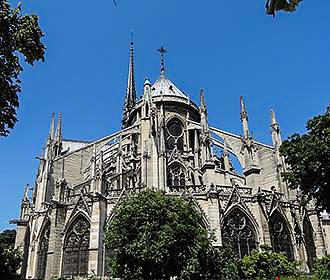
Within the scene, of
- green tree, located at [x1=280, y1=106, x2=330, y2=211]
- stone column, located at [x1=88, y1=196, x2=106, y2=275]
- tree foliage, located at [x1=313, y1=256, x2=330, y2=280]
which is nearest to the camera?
tree foliage, located at [x1=313, y1=256, x2=330, y2=280]

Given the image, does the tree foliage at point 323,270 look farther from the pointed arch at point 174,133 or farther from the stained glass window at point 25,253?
the stained glass window at point 25,253

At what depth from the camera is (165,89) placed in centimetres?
4566

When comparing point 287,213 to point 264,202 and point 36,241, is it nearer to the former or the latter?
point 264,202

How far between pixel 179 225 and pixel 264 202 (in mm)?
11231

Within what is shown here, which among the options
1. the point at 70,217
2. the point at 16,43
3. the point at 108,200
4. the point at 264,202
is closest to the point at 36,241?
the point at 70,217

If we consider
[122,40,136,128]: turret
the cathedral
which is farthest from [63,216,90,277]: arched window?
[122,40,136,128]: turret

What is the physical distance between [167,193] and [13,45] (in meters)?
17.0

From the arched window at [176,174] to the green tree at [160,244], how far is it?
14.3 meters


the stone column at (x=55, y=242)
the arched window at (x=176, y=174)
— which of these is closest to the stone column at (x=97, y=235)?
A: the stone column at (x=55, y=242)

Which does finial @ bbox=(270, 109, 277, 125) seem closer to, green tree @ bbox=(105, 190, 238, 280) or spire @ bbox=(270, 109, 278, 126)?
spire @ bbox=(270, 109, 278, 126)

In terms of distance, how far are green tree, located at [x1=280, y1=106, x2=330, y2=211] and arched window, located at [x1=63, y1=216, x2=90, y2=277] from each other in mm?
15877

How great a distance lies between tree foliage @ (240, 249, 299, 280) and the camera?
20578mm

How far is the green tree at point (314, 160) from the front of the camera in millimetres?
20391

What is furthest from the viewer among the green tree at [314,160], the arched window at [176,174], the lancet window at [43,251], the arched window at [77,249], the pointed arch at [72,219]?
the arched window at [176,174]
